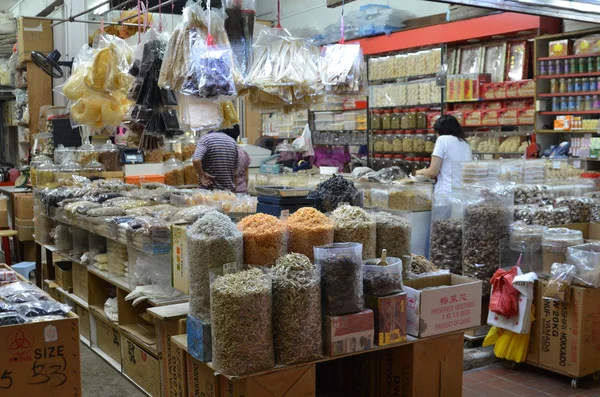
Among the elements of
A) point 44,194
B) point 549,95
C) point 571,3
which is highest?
point 571,3

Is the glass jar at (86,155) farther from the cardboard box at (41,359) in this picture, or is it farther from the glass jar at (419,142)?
the cardboard box at (41,359)

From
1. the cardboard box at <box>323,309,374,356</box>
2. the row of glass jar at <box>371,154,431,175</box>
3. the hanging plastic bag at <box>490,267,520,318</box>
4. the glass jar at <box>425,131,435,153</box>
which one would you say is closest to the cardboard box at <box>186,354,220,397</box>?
the cardboard box at <box>323,309,374,356</box>

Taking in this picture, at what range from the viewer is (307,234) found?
2965mm

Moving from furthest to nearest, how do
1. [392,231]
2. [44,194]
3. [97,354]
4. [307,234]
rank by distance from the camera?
[44,194] < [97,354] < [392,231] < [307,234]

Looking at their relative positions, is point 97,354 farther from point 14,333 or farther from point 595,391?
point 595,391

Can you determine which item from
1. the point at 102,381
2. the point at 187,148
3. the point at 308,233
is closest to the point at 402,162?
the point at 187,148

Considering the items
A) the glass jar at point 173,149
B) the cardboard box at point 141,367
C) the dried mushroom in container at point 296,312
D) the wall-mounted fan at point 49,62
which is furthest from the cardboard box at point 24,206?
the dried mushroom in container at point 296,312

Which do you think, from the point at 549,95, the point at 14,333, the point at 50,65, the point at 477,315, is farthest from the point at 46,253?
the point at 549,95

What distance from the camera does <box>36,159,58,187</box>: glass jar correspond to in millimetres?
6883

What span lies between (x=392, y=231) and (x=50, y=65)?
612 cm

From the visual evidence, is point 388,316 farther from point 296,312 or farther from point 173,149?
point 173,149

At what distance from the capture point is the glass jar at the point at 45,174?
22.6ft

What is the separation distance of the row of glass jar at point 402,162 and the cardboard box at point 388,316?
6400mm

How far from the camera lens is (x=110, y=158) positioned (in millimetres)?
7344
